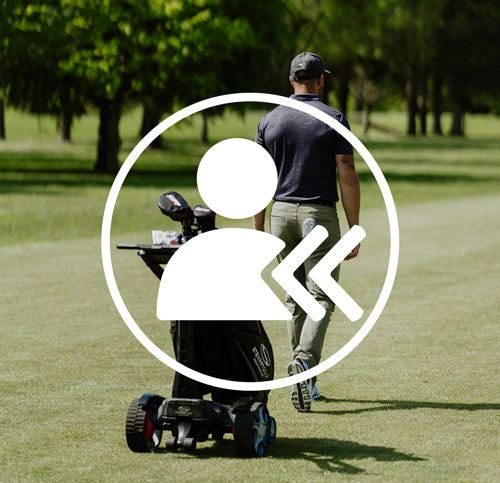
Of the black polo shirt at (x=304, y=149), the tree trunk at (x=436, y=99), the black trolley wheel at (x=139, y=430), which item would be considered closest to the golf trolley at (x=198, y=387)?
the black trolley wheel at (x=139, y=430)

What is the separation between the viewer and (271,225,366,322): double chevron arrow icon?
630cm

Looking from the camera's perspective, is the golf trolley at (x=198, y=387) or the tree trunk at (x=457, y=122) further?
the tree trunk at (x=457, y=122)

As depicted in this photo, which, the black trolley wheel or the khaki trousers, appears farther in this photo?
the khaki trousers

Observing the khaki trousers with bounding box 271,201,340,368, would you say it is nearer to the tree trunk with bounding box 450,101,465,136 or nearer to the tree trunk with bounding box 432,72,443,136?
the tree trunk with bounding box 432,72,443,136

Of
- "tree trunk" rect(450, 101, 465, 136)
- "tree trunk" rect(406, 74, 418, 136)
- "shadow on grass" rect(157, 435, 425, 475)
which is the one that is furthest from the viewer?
"tree trunk" rect(450, 101, 465, 136)

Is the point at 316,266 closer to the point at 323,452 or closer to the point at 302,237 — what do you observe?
the point at 302,237

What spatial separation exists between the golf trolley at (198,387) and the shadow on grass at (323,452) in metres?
0.09

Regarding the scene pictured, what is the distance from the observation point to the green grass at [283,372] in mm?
5285

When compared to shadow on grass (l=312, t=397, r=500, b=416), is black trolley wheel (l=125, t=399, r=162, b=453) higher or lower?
higher

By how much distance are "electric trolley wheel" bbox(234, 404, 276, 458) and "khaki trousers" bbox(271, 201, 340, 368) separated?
0.94 meters
